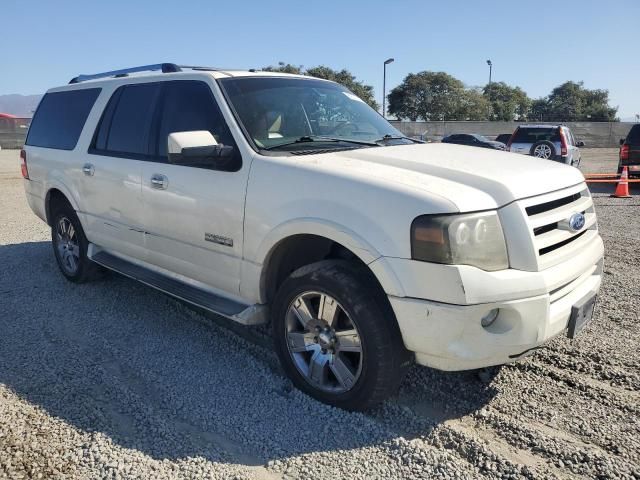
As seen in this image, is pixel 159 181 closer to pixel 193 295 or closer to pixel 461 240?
pixel 193 295

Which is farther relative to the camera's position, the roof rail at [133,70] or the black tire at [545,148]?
the black tire at [545,148]

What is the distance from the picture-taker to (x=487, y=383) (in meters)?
3.42

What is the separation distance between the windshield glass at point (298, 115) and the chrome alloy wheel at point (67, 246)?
8.87ft

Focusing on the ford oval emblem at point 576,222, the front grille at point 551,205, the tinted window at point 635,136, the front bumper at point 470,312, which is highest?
the tinted window at point 635,136

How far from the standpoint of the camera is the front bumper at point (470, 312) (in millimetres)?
2615

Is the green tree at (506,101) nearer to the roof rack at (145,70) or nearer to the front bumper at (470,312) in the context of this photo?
the roof rack at (145,70)

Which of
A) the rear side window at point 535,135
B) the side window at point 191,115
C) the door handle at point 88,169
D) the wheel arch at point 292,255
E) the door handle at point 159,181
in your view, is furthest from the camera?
the rear side window at point 535,135

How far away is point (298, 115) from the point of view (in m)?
3.94

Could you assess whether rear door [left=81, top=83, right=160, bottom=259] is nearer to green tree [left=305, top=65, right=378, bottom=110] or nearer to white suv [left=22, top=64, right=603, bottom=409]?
white suv [left=22, top=64, right=603, bottom=409]

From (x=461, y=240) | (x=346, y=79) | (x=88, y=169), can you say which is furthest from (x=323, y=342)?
(x=346, y=79)

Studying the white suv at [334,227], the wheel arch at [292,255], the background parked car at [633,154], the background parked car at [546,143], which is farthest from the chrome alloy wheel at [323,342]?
the background parked car at [546,143]

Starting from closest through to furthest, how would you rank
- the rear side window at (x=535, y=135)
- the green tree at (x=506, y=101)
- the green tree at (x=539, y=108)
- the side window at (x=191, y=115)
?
the side window at (x=191, y=115) < the rear side window at (x=535, y=135) < the green tree at (x=506, y=101) < the green tree at (x=539, y=108)

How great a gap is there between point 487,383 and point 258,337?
174 cm

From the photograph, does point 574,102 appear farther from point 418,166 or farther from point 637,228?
point 418,166
